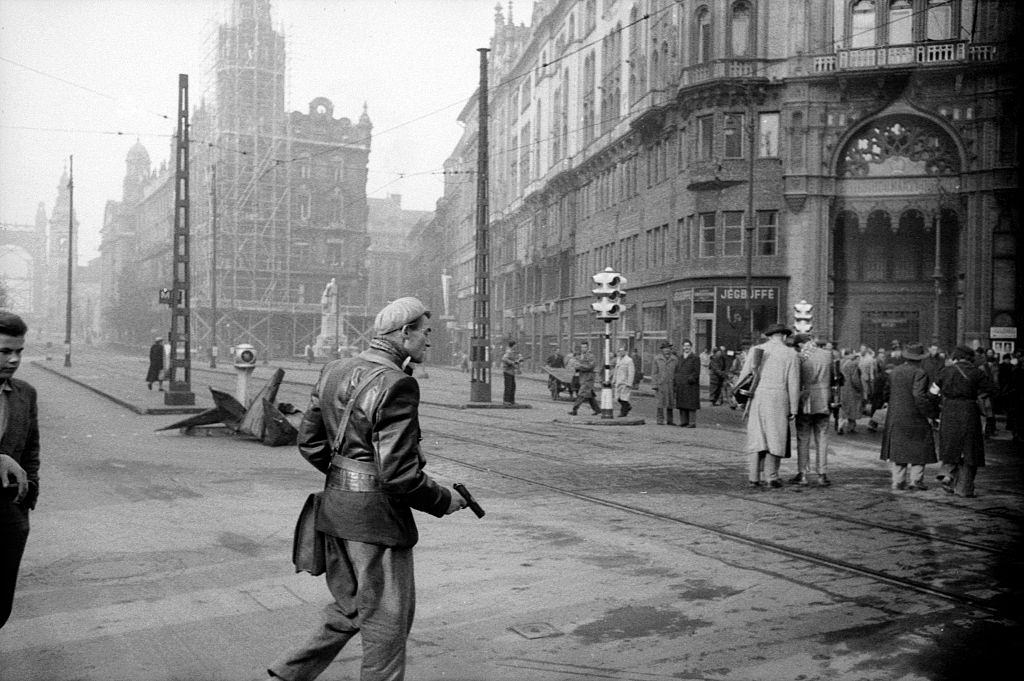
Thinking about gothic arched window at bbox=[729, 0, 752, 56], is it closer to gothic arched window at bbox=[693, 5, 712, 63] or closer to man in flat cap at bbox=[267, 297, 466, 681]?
gothic arched window at bbox=[693, 5, 712, 63]

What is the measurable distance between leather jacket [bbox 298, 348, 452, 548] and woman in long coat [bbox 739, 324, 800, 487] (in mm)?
7352

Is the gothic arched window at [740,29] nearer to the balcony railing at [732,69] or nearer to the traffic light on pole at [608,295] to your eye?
the balcony railing at [732,69]

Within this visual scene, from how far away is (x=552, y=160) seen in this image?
45.8 m

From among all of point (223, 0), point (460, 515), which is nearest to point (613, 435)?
point (460, 515)

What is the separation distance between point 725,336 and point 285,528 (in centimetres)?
2795

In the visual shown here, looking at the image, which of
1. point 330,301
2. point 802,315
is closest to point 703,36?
point 802,315

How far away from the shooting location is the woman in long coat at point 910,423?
10.4 m

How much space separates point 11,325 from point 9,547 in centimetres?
96

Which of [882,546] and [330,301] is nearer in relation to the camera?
[882,546]

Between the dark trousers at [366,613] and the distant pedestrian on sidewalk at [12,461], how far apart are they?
4.27 feet

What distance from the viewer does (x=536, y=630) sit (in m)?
5.16

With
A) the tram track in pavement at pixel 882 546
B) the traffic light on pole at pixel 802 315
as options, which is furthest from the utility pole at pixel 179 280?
the traffic light on pole at pixel 802 315

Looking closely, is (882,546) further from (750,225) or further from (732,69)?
(732,69)

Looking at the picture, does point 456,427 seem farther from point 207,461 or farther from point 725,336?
point 725,336
